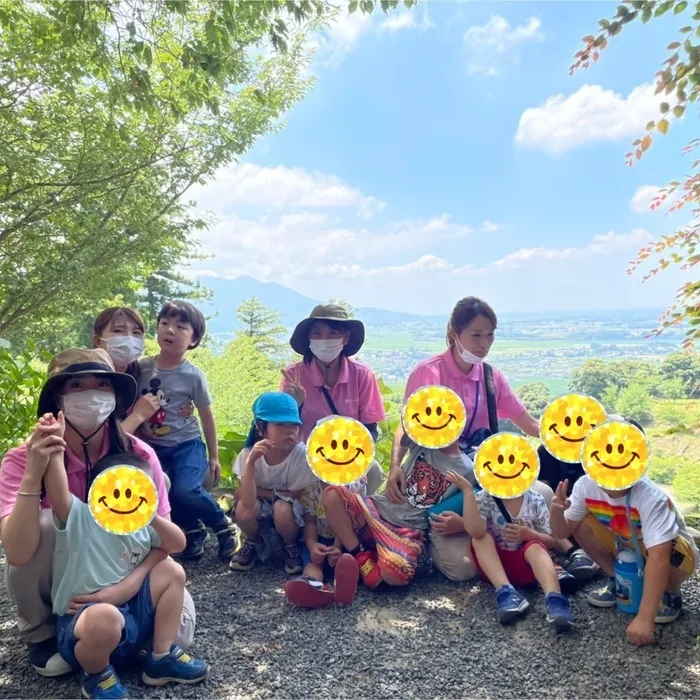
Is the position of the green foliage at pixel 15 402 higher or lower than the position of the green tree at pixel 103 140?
lower

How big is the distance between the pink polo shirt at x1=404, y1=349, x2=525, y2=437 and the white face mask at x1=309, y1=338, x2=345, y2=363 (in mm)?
481

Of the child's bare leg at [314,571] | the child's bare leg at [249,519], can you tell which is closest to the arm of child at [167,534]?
the child's bare leg at [249,519]

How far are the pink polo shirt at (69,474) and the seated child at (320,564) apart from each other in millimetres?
901

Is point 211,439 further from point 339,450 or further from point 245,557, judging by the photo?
point 339,450

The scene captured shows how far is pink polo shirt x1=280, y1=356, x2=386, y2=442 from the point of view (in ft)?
10.9

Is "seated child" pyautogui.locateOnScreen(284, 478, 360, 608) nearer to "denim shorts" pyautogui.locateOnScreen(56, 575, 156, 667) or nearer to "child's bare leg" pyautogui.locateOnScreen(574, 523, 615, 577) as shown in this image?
"denim shorts" pyautogui.locateOnScreen(56, 575, 156, 667)

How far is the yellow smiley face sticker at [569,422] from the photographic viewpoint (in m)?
2.17

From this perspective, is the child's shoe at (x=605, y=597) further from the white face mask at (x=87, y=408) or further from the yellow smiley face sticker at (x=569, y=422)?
the white face mask at (x=87, y=408)

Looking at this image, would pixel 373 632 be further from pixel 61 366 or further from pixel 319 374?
pixel 61 366

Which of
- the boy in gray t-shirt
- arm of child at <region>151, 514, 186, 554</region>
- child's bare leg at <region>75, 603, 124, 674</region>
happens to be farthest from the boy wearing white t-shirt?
the boy in gray t-shirt

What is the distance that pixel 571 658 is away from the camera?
86.3 inches

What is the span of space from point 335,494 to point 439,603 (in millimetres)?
778

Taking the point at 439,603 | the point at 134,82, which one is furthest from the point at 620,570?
the point at 134,82

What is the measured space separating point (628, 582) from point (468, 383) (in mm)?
1290
